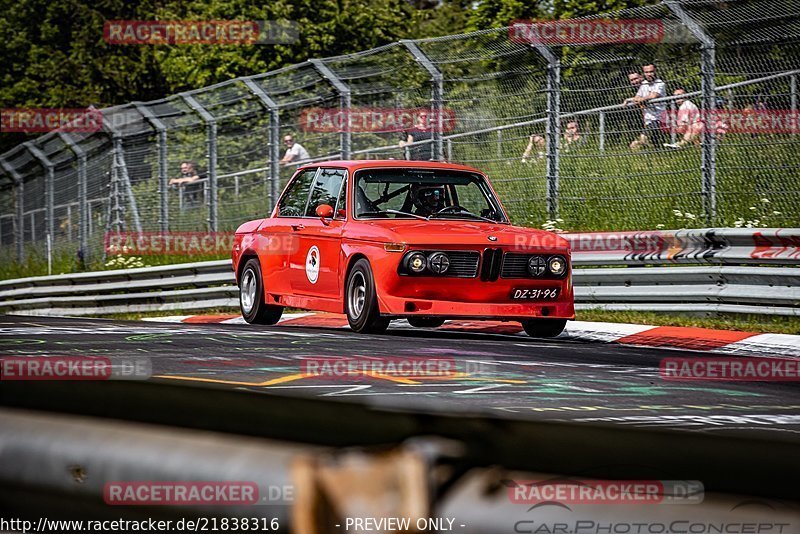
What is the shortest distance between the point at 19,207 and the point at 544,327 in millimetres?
19158

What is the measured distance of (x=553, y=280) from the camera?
1086 cm

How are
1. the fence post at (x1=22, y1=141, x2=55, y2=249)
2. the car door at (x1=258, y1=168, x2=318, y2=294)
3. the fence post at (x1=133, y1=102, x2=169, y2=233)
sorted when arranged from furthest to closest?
the fence post at (x1=22, y1=141, x2=55, y2=249), the fence post at (x1=133, y1=102, x2=169, y2=233), the car door at (x1=258, y1=168, x2=318, y2=294)

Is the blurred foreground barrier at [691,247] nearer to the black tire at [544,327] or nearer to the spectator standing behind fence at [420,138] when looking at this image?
→ the black tire at [544,327]

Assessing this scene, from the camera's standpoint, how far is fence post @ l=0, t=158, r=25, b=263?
27592mm

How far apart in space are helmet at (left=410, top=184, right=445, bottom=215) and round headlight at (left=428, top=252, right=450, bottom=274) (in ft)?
4.44

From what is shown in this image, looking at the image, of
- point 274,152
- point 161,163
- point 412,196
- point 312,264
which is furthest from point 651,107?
point 161,163

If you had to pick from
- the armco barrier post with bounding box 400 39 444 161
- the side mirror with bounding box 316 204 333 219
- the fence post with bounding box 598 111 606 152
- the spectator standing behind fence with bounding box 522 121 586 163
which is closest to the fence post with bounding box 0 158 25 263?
the armco barrier post with bounding box 400 39 444 161

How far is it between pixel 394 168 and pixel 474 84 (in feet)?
14.9

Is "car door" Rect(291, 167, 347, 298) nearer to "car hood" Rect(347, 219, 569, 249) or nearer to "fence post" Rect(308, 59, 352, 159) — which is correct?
"car hood" Rect(347, 219, 569, 249)

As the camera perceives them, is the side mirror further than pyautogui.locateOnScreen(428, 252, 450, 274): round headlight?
Yes

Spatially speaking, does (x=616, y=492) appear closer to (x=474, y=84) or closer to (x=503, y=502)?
(x=503, y=502)

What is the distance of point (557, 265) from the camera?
1091 cm

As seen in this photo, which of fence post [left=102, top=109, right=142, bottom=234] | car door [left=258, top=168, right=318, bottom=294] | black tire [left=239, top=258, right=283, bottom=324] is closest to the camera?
car door [left=258, top=168, right=318, bottom=294]

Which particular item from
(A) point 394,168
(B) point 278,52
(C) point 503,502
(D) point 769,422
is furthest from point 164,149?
(C) point 503,502
